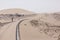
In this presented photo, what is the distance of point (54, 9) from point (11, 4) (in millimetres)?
922

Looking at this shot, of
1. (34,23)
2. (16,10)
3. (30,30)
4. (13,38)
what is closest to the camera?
(13,38)

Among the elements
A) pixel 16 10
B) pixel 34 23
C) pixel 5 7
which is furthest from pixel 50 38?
pixel 5 7

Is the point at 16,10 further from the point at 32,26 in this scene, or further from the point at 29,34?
the point at 29,34

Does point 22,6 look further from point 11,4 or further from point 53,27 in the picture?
point 53,27

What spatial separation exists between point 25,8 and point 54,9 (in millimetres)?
620

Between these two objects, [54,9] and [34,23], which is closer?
[34,23]

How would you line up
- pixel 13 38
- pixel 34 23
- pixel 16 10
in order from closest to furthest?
pixel 13 38, pixel 34 23, pixel 16 10

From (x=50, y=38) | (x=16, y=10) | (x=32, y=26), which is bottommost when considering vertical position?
(x=50, y=38)

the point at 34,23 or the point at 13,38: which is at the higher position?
the point at 34,23

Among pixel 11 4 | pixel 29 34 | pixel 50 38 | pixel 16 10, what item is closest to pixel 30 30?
pixel 29 34

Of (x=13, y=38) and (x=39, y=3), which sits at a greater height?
(x=39, y=3)

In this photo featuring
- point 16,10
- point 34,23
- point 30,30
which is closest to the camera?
point 30,30

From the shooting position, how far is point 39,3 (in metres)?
2.70

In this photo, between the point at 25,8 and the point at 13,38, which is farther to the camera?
the point at 25,8
